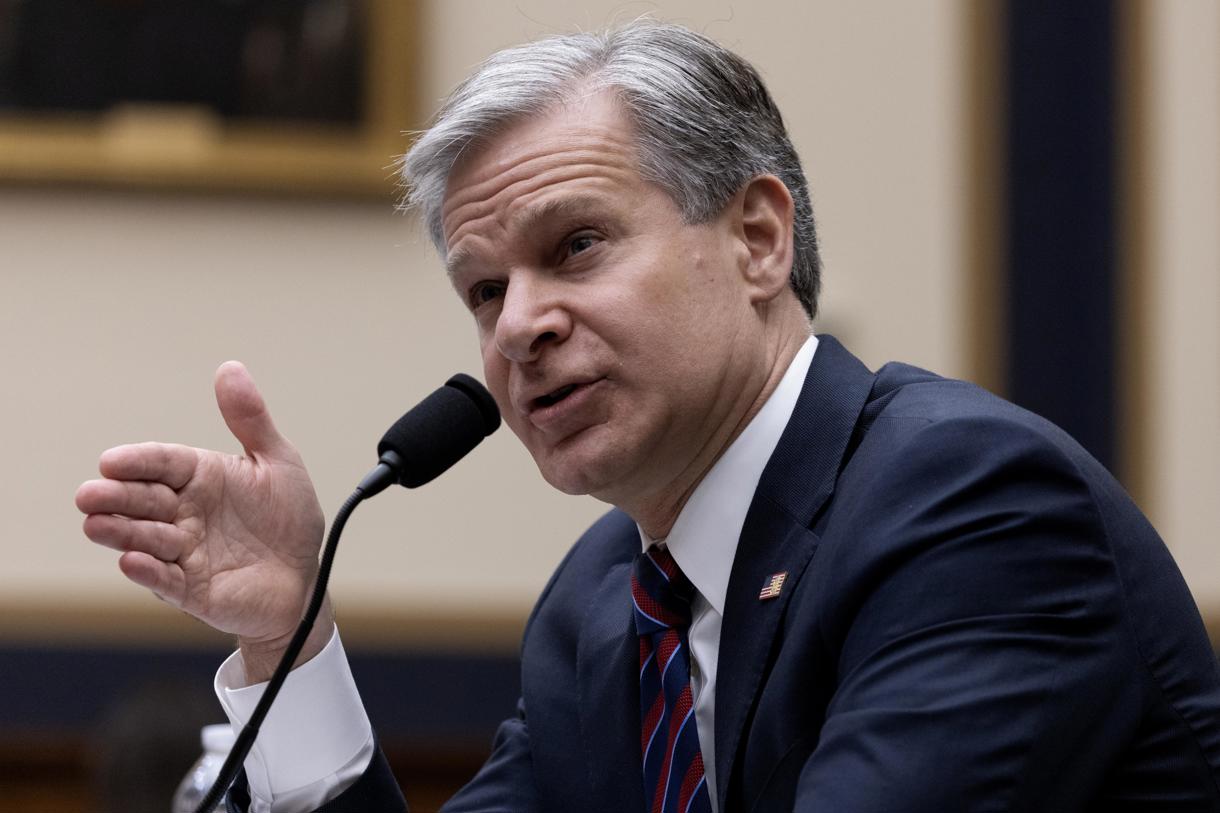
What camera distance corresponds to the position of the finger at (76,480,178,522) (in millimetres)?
1931

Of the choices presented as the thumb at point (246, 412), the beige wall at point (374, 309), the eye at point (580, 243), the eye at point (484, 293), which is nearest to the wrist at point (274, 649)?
the thumb at point (246, 412)

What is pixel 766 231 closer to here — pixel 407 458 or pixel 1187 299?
pixel 407 458

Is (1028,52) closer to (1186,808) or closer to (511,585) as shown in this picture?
(511,585)

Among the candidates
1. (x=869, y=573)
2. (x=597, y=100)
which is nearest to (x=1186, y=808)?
(x=869, y=573)

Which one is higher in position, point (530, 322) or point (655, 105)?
point (655, 105)

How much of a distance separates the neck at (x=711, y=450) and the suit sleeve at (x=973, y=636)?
0.39 m

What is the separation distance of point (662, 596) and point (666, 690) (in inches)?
5.3

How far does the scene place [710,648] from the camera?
2.07 m

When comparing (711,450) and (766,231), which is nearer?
(711,450)

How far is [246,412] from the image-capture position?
214 cm

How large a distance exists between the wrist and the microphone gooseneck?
0.25m

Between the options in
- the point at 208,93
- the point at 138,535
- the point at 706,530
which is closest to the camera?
the point at 138,535

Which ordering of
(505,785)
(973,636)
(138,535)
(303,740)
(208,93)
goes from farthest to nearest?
(208,93), (505,785), (303,740), (138,535), (973,636)

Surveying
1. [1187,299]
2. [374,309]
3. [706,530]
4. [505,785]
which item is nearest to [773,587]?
[706,530]
